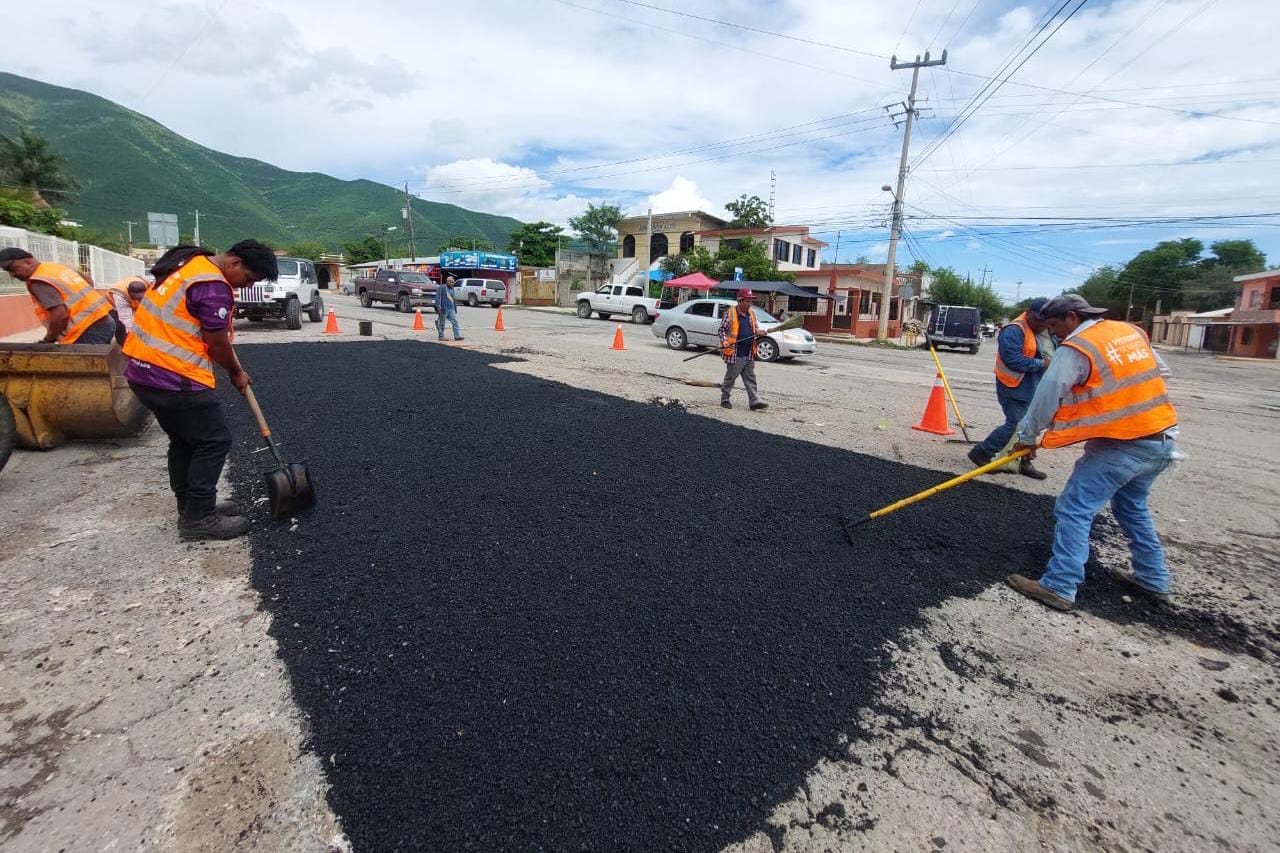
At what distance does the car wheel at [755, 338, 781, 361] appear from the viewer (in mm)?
14062

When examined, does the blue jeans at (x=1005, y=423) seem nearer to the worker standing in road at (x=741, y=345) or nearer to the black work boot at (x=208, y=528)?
the worker standing in road at (x=741, y=345)

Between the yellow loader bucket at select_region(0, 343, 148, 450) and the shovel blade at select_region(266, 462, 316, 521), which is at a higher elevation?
the yellow loader bucket at select_region(0, 343, 148, 450)

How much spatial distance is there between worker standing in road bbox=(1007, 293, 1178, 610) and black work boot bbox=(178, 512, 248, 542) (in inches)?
177

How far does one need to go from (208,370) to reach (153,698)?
5.98 feet

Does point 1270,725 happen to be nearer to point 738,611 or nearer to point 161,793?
point 738,611

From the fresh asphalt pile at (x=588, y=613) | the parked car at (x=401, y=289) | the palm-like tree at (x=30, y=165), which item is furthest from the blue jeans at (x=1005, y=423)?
the palm-like tree at (x=30, y=165)

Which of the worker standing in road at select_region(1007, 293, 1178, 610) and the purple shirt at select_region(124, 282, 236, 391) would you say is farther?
the purple shirt at select_region(124, 282, 236, 391)

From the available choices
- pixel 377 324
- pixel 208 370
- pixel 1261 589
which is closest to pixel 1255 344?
pixel 1261 589

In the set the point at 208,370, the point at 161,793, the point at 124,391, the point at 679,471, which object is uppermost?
the point at 208,370

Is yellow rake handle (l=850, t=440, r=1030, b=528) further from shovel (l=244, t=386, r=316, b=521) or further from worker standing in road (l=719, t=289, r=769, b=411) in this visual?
worker standing in road (l=719, t=289, r=769, b=411)

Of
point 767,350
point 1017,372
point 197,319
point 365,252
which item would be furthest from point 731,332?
point 365,252

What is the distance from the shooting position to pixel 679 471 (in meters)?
4.66

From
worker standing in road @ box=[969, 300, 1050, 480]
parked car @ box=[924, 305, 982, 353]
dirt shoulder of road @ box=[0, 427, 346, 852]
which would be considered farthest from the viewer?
parked car @ box=[924, 305, 982, 353]

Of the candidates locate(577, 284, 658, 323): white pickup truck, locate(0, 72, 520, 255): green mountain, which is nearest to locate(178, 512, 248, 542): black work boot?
locate(577, 284, 658, 323): white pickup truck
